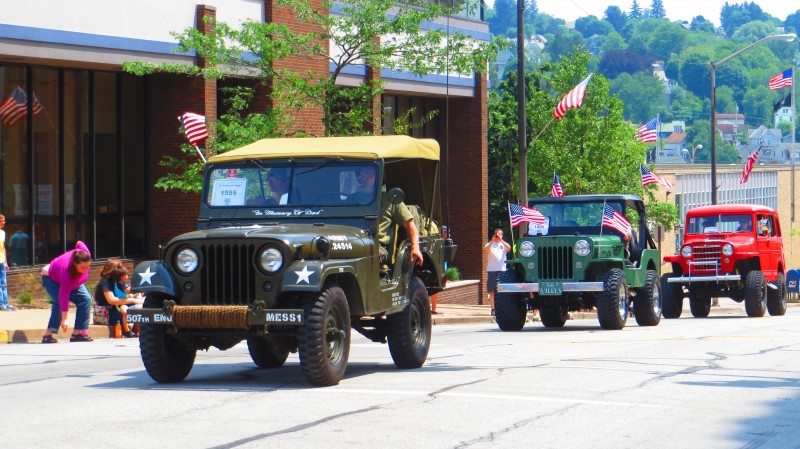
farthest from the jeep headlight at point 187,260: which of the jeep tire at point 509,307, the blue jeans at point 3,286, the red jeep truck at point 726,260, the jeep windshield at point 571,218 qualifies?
the red jeep truck at point 726,260

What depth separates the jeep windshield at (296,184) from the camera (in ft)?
43.5

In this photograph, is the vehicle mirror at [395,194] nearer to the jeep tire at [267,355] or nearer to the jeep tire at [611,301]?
the jeep tire at [267,355]

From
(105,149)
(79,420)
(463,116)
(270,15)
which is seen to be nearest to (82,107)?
(105,149)

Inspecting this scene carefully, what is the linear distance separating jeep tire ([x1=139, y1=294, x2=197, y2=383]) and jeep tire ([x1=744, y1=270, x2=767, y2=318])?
1846cm

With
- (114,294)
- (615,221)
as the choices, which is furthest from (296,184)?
(615,221)

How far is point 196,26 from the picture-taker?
27594 mm

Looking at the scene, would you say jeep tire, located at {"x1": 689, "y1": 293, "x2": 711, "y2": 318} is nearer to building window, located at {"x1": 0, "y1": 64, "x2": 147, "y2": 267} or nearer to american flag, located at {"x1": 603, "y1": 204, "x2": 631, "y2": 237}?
american flag, located at {"x1": 603, "y1": 204, "x2": 631, "y2": 237}

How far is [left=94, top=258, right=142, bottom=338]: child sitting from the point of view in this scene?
64.4ft

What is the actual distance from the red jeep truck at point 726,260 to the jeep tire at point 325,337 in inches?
695

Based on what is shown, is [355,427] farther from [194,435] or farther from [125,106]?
[125,106]

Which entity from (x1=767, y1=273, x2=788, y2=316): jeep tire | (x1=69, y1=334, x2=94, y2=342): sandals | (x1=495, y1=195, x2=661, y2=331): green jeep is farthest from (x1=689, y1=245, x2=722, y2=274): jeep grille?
(x1=69, y1=334, x2=94, y2=342): sandals

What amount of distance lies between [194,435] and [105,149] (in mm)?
19193

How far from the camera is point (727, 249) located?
29.0 metres

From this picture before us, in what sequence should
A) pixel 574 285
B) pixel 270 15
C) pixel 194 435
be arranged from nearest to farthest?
1. pixel 194 435
2. pixel 574 285
3. pixel 270 15
